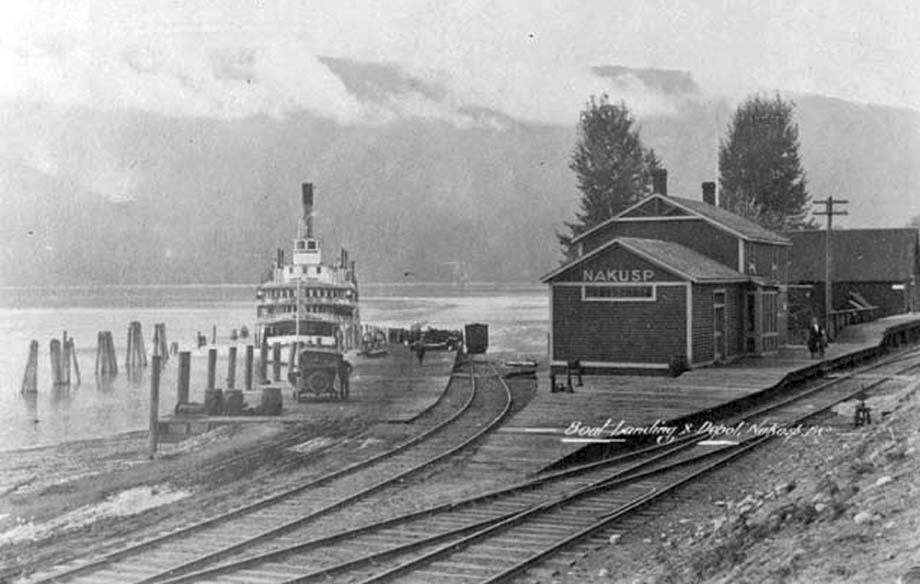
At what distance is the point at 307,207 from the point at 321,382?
5894 mm

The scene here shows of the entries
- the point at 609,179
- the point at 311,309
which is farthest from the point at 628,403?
the point at 311,309

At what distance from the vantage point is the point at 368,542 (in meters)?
A: 9.48

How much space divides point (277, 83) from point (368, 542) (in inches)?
220

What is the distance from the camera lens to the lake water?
24.4 m

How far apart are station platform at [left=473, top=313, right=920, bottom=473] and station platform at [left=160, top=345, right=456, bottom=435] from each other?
2.60m

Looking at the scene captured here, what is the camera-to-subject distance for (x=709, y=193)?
32438 millimetres

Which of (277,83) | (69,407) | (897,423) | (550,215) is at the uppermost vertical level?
(277,83)

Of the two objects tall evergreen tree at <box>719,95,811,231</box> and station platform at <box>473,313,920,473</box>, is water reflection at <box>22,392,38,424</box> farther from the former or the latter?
tall evergreen tree at <box>719,95,811,231</box>

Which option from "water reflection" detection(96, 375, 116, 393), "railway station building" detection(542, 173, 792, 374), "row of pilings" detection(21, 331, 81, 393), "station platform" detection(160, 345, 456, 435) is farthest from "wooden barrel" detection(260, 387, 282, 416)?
"water reflection" detection(96, 375, 116, 393)

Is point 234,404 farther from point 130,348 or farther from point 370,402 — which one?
point 130,348

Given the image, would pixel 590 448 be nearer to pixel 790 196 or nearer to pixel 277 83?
pixel 277 83

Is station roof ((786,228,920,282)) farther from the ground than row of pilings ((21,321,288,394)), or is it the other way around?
station roof ((786,228,920,282))

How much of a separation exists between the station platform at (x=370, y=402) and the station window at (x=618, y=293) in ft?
13.5

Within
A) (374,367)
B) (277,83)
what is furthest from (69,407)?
(277,83)
